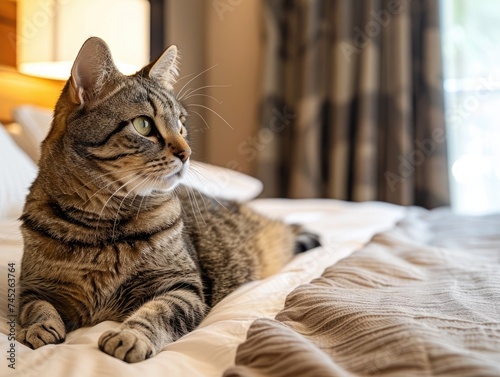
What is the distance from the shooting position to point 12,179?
4.33 ft

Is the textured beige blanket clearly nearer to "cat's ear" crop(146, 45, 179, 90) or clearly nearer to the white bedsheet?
the white bedsheet

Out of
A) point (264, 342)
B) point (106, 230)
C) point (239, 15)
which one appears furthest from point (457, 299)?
point (239, 15)

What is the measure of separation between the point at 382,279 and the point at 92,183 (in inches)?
22.8

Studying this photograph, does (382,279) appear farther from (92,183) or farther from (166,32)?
(166,32)

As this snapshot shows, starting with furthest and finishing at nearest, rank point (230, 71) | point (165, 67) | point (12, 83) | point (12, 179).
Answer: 1. point (230, 71)
2. point (12, 83)
3. point (12, 179)
4. point (165, 67)

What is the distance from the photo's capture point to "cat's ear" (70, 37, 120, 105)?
34.7 inches

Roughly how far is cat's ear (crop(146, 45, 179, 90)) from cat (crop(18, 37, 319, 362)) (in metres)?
Answer: 0.05

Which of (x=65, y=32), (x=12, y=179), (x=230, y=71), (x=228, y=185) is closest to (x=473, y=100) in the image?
(x=230, y=71)

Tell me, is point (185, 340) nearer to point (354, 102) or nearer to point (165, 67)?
point (165, 67)

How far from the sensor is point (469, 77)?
288 cm

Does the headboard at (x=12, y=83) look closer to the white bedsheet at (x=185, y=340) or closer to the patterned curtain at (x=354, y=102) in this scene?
the white bedsheet at (x=185, y=340)

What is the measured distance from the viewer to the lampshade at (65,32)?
62.8 inches

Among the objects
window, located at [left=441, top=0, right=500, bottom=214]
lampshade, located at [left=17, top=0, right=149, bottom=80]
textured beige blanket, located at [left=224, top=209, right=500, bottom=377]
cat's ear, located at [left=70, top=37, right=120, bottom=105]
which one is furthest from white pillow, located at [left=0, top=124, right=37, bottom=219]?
window, located at [left=441, top=0, right=500, bottom=214]

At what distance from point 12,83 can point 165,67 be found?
1.05m
